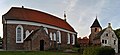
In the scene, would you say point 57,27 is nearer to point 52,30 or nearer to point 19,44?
point 52,30

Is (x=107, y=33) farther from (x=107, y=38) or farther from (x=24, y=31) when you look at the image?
(x=24, y=31)

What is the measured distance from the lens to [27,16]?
158 feet

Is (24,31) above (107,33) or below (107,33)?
below

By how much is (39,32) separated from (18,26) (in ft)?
17.9

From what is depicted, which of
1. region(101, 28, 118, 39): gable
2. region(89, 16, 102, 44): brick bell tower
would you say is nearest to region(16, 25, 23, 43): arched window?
region(101, 28, 118, 39): gable

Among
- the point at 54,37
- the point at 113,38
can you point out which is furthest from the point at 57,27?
the point at 113,38

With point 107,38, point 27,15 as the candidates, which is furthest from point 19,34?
point 107,38

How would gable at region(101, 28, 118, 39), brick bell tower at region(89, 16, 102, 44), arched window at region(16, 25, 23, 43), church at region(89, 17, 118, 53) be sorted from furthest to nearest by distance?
brick bell tower at region(89, 16, 102, 44) < gable at region(101, 28, 118, 39) < church at region(89, 17, 118, 53) < arched window at region(16, 25, 23, 43)

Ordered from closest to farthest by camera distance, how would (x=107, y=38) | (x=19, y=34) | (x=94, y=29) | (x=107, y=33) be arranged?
(x=19, y=34) < (x=107, y=33) < (x=107, y=38) < (x=94, y=29)

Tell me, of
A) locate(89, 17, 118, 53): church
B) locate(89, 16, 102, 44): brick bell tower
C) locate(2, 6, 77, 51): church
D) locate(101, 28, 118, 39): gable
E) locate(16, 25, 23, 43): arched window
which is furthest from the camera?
locate(89, 16, 102, 44): brick bell tower

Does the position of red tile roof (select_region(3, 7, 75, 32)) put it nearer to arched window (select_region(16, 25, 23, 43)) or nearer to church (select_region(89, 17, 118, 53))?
arched window (select_region(16, 25, 23, 43))

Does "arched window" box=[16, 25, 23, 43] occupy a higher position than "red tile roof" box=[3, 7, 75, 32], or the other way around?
"red tile roof" box=[3, 7, 75, 32]

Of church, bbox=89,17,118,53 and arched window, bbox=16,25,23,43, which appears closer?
arched window, bbox=16,25,23,43

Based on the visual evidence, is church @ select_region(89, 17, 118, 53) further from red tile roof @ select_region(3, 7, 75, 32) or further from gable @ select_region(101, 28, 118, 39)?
red tile roof @ select_region(3, 7, 75, 32)
